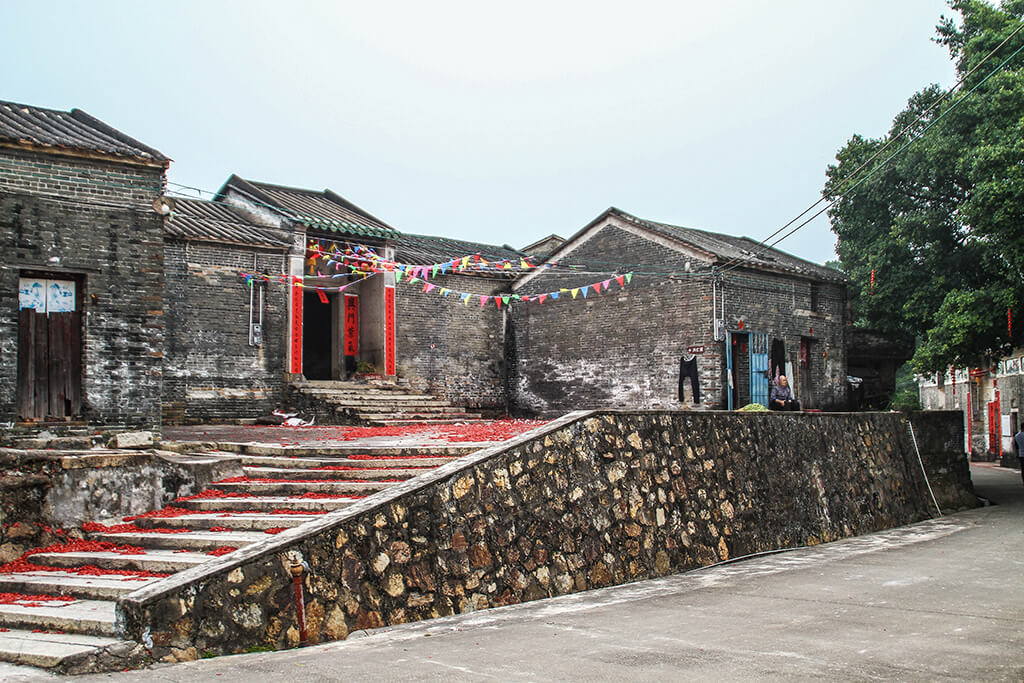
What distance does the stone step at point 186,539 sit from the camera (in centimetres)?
700

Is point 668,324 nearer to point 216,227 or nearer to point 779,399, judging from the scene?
point 779,399

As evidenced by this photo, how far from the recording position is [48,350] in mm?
12094

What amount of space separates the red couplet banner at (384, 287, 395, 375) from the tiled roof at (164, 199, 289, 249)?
2723 millimetres

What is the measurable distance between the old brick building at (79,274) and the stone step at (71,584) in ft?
18.9

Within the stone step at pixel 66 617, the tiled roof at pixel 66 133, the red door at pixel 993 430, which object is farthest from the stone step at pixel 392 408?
the red door at pixel 993 430

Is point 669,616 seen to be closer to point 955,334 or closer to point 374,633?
point 374,633

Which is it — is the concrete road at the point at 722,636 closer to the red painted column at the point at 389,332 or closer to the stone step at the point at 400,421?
the stone step at the point at 400,421

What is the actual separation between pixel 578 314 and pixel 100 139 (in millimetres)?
12447

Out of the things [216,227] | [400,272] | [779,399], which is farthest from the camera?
[400,272]

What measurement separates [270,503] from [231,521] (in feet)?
1.49

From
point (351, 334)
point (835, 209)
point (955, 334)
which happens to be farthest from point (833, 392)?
point (351, 334)

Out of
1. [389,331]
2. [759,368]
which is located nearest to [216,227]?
[389,331]

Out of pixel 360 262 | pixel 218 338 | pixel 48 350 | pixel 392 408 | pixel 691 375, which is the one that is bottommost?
pixel 392 408

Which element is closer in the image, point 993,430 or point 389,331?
point 389,331
